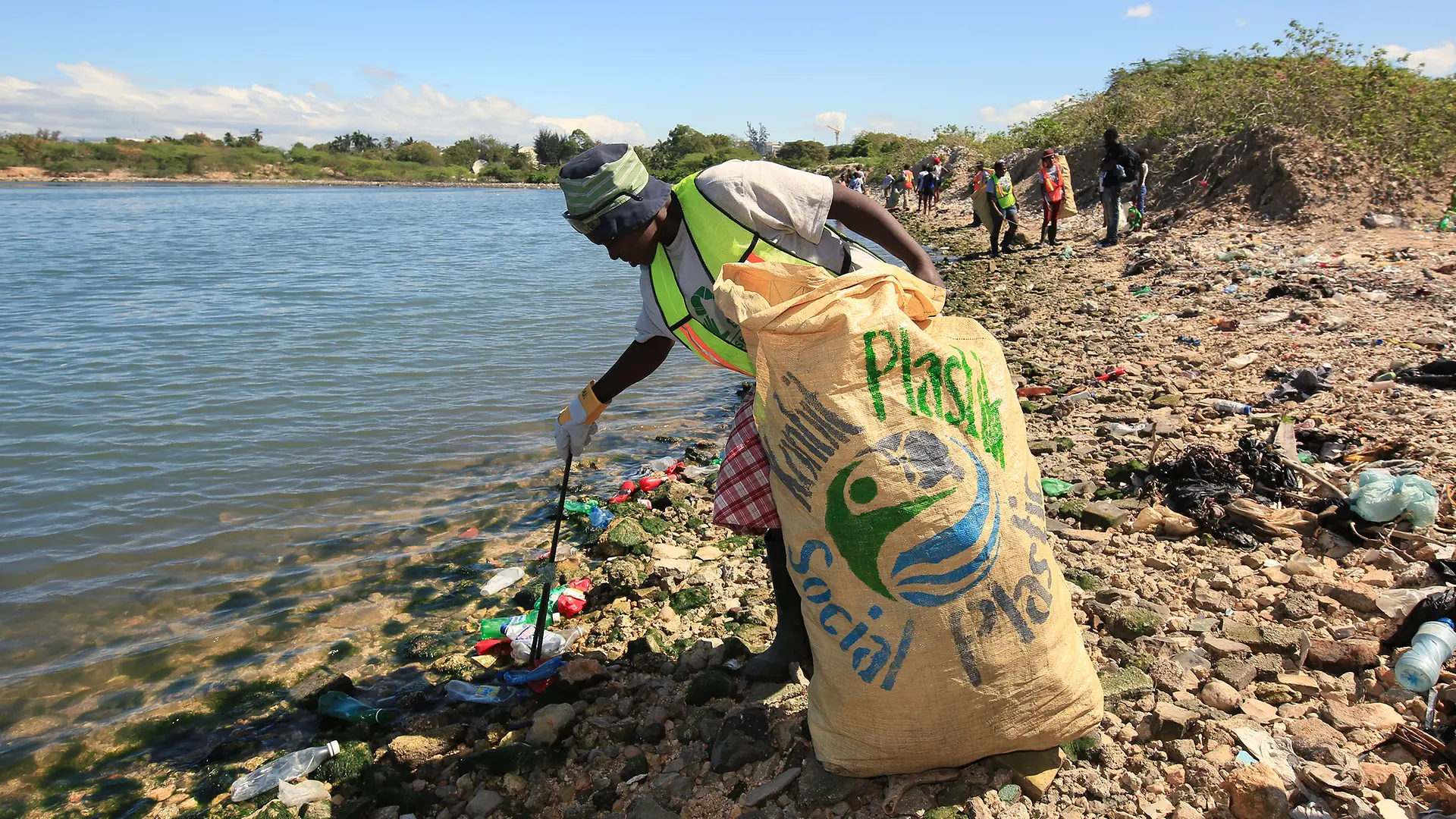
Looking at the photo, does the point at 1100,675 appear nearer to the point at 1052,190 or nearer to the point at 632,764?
the point at 632,764

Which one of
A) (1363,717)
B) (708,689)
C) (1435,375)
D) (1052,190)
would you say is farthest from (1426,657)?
(1052,190)

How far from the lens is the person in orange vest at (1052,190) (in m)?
12.0

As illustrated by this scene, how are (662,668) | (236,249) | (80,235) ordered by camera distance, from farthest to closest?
(80,235) < (236,249) < (662,668)

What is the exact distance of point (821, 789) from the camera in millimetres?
1975

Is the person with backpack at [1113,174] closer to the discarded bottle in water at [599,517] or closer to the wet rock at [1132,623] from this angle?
A: the discarded bottle in water at [599,517]

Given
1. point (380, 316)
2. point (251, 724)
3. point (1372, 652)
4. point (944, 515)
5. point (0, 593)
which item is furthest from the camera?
point (380, 316)

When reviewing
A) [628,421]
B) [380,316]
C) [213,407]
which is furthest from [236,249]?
[628,421]

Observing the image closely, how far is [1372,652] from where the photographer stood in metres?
2.21

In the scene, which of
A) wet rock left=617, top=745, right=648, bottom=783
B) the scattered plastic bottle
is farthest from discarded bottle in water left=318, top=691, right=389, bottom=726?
wet rock left=617, top=745, right=648, bottom=783

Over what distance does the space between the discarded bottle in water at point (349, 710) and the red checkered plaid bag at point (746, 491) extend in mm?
1741

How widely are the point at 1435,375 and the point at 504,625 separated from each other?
4.96 metres

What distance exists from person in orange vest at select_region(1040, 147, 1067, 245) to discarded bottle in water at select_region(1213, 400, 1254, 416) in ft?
27.2

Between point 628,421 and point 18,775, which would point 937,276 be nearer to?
point 18,775

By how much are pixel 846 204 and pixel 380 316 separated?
438 inches
